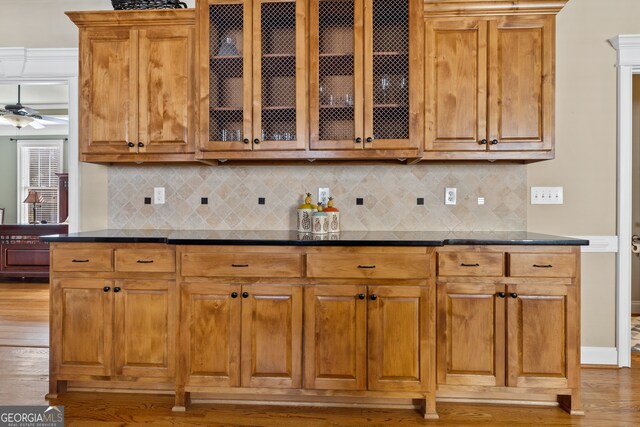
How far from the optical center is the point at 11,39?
323 cm

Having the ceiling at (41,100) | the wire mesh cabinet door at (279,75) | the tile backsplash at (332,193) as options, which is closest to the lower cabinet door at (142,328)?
the tile backsplash at (332,193)

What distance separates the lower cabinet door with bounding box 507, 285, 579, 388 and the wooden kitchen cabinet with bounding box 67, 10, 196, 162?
2.09m

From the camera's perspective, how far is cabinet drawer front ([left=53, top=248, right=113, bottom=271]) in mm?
2373

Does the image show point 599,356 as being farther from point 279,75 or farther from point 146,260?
point 146,260

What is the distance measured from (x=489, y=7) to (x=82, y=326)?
295 cm

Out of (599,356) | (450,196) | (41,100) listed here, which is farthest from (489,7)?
(41,100)

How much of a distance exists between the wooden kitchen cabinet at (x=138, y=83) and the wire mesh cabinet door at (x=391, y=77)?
3.54 ft

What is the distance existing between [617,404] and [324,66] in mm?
2533

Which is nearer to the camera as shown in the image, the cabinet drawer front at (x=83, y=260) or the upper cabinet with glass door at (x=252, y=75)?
the cabinet drawer front at (x=83, y=260)

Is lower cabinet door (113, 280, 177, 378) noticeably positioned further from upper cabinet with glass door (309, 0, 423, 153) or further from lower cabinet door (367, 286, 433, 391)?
upper cabinet with glass door (309, 0, 423, 153)

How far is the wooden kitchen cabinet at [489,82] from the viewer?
2.52 m

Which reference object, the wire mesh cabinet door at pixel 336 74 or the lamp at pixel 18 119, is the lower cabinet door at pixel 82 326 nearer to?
the wire mesh cabinet door at pixel 336 74

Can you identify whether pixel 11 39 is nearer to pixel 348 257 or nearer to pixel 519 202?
pixel 348 257

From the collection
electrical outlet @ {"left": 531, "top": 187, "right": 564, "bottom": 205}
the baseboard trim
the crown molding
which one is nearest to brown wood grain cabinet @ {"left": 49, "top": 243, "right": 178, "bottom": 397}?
the crown molding
